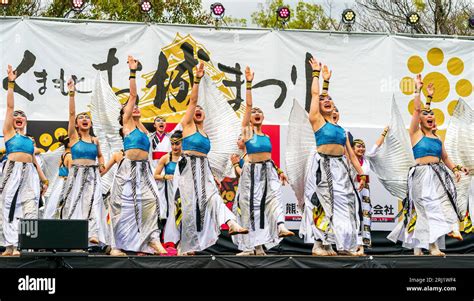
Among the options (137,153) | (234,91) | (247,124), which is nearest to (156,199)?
(137,153)

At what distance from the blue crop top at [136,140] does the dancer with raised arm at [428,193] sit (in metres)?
3.08

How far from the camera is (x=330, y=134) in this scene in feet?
37.9

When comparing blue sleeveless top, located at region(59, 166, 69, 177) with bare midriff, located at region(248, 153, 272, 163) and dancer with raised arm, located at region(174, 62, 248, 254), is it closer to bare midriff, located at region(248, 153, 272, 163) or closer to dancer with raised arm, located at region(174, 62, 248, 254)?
dancer with raised arm, located at region(174, 62, 248, 254)

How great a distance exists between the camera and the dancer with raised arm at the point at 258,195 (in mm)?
11789

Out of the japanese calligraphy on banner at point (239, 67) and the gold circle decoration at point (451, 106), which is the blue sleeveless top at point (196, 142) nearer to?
the japanese calligraphy on banner at point (239, 67)

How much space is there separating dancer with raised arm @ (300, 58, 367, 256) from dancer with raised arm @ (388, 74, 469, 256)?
947mm

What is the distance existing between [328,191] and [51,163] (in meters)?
3.67

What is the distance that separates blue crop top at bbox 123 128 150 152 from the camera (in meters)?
11.7

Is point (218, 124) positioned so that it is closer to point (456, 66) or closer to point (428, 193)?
point (428, 193)

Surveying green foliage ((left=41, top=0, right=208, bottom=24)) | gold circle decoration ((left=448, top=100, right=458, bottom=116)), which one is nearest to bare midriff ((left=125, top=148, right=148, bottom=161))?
gold circle decoration ((left=448, top=100, right=458, bottom=116))

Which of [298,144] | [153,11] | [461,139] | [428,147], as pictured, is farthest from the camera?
[153,11]

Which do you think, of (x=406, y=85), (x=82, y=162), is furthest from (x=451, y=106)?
(x=82, y=162)

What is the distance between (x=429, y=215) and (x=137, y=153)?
11.0 feet
